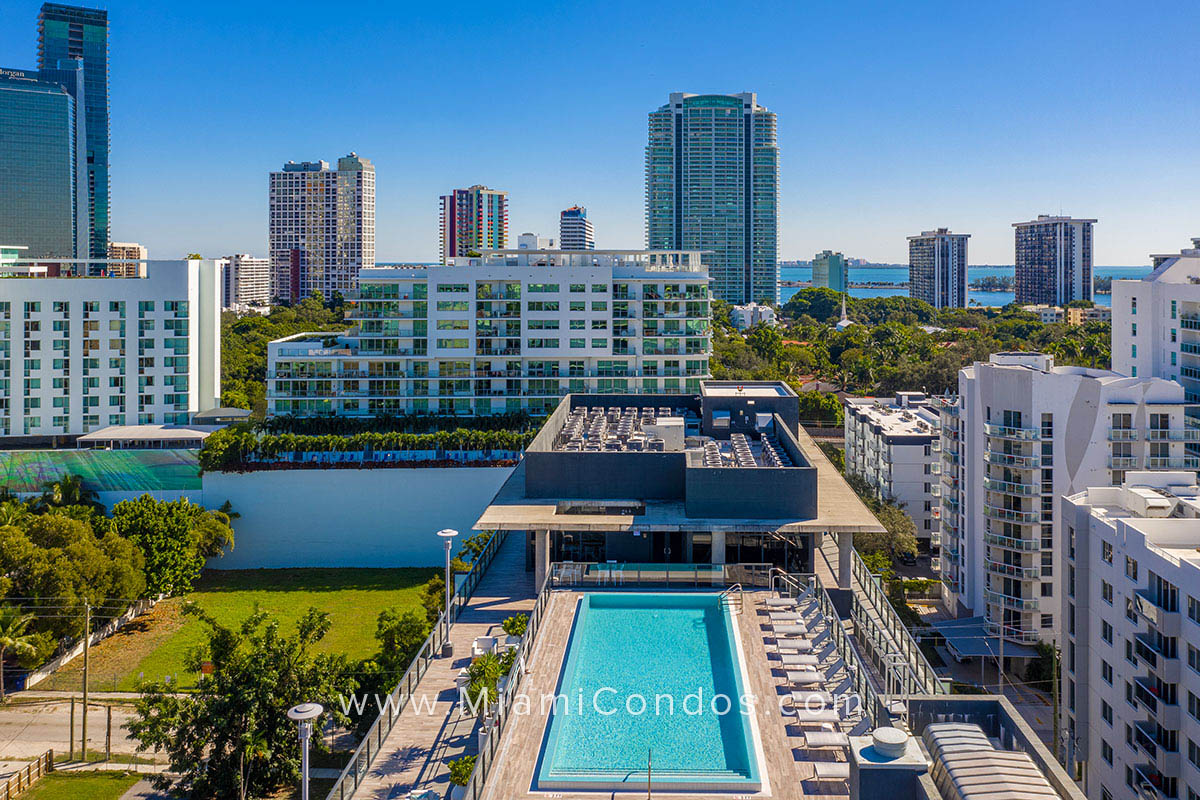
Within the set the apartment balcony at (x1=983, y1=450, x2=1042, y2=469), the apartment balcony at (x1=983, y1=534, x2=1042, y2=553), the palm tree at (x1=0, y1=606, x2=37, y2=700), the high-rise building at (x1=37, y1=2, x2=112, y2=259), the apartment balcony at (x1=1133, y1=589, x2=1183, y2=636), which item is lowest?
the palm tree at (x1=0, y1=606, x2=37, y2=700)

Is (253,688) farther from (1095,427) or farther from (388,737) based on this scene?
(1095,427)

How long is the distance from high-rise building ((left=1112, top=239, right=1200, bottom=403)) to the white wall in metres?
27.6

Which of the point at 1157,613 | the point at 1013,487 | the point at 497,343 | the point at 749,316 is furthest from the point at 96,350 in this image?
the point at 749,316

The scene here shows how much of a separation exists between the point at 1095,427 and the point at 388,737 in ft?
85.2

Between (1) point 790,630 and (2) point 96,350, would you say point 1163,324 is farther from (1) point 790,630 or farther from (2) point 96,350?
(2) point 96,350

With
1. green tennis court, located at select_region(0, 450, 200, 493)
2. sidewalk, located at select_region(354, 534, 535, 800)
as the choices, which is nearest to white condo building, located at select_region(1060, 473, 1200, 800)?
sidewalk, located at select_region(354, 534, 535, 800)

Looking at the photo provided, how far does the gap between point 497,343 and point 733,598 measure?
35225 mm

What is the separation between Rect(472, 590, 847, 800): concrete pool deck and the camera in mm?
14117

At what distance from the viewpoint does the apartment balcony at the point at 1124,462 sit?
3244 centimetres

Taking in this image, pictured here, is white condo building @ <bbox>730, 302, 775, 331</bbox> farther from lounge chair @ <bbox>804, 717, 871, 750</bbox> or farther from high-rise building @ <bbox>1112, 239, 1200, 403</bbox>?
lounge chair @ <bbox>804, 717, 871, 750</bbox>

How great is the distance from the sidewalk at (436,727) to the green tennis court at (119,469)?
85.6 feet

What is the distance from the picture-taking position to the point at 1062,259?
159 metres

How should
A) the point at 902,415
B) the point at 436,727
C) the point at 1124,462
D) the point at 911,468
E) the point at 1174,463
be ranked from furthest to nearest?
1. the point at 902,415
2. the point at 911,468
3. the point at 1124,462
4. the point at 1174,463
5. the point at 436,727

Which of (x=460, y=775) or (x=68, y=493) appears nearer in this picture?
(x=460, y=775)
